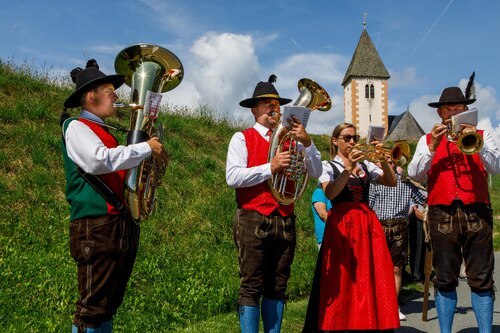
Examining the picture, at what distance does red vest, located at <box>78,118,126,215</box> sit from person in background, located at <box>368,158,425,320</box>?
13.6 feet

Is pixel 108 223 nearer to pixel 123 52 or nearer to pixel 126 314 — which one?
pixel 123 52

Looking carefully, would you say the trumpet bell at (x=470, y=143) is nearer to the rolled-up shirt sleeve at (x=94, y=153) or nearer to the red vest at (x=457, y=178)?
the red vest at (x=457, y=178)

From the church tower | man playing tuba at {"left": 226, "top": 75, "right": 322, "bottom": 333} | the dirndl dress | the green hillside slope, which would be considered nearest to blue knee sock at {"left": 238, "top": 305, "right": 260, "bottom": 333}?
man playing tuba at {"left": 226, "top": 75, "right": 322, "bottom": 333}

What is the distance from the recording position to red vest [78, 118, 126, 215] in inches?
136

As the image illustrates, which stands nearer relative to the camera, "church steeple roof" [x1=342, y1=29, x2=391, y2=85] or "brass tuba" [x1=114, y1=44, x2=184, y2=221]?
"brass tuba" [x1=114, y1=44, x2=184, y2=221]

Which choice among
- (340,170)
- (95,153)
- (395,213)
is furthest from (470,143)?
(95,153)

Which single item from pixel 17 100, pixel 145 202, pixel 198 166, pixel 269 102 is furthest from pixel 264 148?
pixel 17 100

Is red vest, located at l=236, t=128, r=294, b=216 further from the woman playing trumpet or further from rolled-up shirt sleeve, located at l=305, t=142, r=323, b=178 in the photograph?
the woman playing trumpet

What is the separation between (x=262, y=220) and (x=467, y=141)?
1944 millimetres

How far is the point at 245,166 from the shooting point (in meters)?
4.28

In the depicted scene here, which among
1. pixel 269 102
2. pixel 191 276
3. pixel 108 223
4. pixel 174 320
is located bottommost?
pixel 174 320

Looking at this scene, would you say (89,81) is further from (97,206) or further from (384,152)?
(384,152)

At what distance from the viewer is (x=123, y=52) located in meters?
3.99

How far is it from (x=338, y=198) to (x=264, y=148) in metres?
0.80
